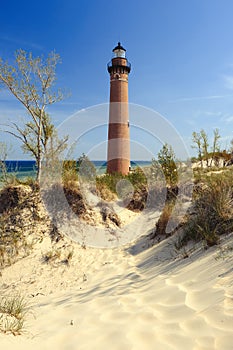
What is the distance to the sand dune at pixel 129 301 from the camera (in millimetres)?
2439

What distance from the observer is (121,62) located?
20.7 meters

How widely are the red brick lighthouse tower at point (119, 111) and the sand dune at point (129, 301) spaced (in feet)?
48.6

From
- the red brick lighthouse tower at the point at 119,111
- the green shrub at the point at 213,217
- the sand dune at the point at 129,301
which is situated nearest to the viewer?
the sand dune at the point at 129,301

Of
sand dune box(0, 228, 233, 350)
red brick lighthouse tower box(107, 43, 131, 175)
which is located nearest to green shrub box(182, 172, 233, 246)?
sand dune box(0, 228, 233, 350)

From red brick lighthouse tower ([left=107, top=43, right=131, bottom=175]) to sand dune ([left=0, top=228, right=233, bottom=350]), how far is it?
48.6 feet

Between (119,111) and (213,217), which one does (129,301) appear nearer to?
(213,217)

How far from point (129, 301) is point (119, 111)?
19.3 m

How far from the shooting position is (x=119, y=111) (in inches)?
838

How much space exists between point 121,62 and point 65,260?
19029mm

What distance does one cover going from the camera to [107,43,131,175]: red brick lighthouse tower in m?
20.3

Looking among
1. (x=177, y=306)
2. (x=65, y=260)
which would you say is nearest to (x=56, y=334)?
(x=177, y=306)

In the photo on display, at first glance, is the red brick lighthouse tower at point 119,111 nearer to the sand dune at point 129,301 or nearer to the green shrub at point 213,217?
the green shrub at point 213,217

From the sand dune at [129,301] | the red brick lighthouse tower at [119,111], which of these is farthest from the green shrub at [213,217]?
the red brick lighthouse tower at [119,111]

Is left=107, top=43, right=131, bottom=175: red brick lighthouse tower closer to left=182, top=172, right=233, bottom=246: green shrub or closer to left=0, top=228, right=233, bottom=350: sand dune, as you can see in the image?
left=182, top=172, right=233, bottom=246: green shrub
